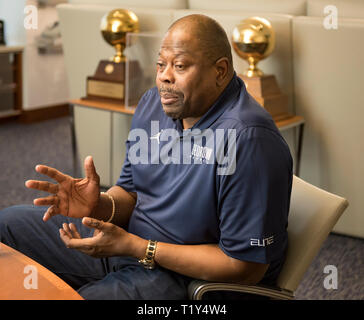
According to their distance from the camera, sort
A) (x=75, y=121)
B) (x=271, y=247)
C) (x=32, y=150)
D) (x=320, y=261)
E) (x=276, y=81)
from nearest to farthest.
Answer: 1. (x=271, y=247)
2. (x=320, y=261)
3. (x=276, y=81)
4. (x=75, y=121)
5. (x=32, y=150)

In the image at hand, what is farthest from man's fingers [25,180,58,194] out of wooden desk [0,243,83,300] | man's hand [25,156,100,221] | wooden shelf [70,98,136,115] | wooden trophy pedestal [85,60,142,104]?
wooden trophy pedestal [85,60,142,104]

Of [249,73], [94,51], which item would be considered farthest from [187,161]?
[94,51]

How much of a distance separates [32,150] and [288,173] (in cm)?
347

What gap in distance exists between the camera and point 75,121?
3869mm

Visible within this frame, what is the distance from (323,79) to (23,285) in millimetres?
2138

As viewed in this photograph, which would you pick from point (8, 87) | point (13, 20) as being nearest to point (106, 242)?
point (8, 87)

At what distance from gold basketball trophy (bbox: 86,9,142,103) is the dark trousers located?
1697 millimetres

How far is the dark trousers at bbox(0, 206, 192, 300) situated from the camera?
1371 mm

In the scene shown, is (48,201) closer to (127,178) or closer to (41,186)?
(41,186)

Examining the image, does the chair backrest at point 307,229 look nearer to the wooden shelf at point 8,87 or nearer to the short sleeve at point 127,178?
the short sleeve at point 127,178

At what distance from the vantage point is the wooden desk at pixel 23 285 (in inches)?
39.5

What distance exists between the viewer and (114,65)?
10.8 feet

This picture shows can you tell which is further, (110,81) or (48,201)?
(110,81)
